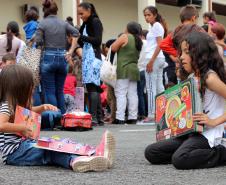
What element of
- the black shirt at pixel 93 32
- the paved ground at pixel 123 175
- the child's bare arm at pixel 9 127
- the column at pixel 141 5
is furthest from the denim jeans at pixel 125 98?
the column at pixel 141 5

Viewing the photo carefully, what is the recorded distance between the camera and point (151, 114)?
993 centimetres

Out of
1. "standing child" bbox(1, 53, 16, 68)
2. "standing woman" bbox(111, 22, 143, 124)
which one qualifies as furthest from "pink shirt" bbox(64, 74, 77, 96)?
"standing child" bbox(1, 53, 16, 68)

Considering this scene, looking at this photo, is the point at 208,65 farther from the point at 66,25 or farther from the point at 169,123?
the point at 66,25

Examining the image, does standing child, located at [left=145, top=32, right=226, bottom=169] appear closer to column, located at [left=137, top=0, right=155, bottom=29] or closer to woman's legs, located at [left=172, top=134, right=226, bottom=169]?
woman's legs, located at [left=172, top=134, right=226, bottom=169]

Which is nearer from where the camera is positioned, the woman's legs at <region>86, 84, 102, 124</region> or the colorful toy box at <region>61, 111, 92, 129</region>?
the colorful toy box at <region>61, 111, 92, 129</region>

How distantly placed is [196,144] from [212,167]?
204mm

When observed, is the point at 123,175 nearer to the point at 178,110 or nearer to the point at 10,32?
the point at 178,110

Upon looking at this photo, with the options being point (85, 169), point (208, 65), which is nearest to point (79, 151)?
point (85, 169)

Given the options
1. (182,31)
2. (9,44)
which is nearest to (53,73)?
(9,44)

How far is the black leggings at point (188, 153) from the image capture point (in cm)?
464

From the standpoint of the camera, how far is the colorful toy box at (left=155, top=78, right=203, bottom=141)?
4750mm

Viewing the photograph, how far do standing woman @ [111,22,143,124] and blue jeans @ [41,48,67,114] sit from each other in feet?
4.56

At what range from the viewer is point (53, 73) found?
8.96m

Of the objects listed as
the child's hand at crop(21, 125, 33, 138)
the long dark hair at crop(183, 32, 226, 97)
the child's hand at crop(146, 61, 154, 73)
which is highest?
the child's hand at crop(146, 61, 154, 73)
